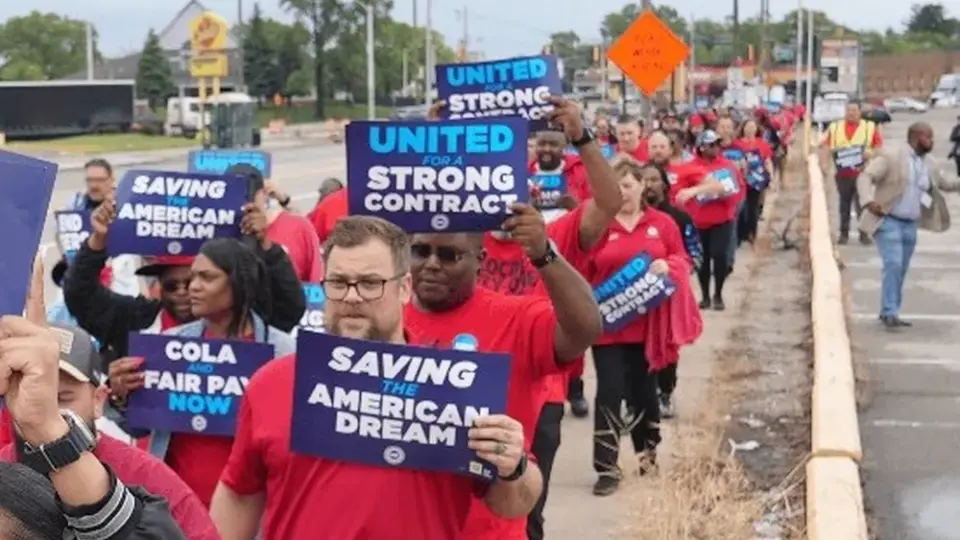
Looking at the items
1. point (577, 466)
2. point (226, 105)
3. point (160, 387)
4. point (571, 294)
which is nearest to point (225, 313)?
point (160, 387)

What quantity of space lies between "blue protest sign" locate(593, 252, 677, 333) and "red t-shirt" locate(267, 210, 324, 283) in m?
1.48

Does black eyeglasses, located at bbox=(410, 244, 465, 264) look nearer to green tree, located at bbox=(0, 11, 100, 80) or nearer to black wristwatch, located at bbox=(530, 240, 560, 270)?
black wristwatch, located at bbox=(530, 240, 560, 270)

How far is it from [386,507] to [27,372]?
1287mm

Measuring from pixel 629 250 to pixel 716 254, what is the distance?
6.55 meters

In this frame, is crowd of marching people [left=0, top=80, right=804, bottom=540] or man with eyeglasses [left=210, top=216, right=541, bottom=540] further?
man with eyeglasses [left=210, top=216, right=541, bottom=540]

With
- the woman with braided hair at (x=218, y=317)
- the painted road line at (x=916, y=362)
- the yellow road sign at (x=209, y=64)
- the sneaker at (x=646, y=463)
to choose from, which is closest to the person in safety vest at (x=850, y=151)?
the painted road line at (x=916, y=362)

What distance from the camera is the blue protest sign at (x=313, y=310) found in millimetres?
6625

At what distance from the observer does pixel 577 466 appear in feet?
29.8

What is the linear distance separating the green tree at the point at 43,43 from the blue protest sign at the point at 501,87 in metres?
134

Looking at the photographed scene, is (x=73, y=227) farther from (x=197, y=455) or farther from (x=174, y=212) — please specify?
(x=197, y=455)

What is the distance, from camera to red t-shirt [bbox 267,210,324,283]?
8.48m

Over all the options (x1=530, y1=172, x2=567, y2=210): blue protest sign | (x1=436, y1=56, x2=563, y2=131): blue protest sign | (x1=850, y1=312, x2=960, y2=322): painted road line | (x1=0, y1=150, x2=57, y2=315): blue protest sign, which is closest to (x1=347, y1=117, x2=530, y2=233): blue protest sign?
(x1=436, y1=56, x2=563, y2=131): blue protest sign

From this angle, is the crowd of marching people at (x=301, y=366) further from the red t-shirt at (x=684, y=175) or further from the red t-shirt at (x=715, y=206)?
the red t-shirt at (x=715, y=206)

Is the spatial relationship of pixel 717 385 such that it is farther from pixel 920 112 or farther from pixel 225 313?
pixel 920 112
